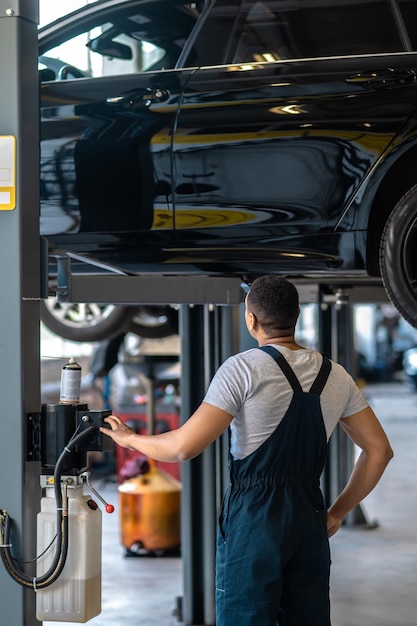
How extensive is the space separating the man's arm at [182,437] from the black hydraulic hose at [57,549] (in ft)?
0.32

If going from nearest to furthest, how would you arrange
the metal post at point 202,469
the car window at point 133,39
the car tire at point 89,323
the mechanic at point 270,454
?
the mechanic at point 270,454 → the car window at point 133,39 → the metal post at point 202,469 → the car tire at point 89,323

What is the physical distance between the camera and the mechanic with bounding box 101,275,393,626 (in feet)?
8.04

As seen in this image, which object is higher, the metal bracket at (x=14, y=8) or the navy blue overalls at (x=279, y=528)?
the metal bracket at (x=14, y=8)

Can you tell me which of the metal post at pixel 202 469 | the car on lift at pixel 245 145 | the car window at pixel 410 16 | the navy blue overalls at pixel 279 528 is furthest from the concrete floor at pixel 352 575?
the car window at pixel 410 16

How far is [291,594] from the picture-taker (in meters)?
2.55

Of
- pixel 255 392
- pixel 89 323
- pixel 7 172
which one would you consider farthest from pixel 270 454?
pixel 89 323

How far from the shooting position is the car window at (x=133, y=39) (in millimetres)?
3906

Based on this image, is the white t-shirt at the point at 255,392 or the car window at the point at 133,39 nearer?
the white t-shirt at the point at 255,392

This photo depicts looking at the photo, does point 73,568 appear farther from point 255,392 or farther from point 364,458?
point 364,458

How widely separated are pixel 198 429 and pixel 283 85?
164 cm

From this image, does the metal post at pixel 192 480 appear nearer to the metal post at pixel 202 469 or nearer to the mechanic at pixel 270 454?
the metal post at pixel 202 469

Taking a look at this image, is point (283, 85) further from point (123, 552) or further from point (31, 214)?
point (123, 552)

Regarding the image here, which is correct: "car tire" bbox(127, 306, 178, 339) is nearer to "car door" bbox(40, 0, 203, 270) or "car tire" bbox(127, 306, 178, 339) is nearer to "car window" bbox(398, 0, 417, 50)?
"car door" bbox(40, 0, 203, 270)

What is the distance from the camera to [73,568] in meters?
2.35
